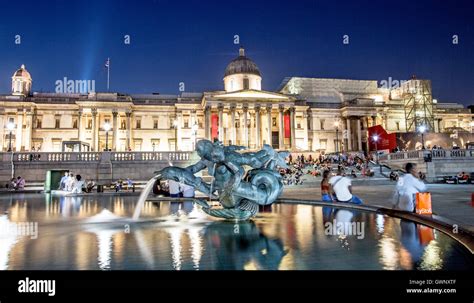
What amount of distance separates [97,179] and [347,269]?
29318mm

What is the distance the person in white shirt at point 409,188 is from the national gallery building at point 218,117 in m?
42.8

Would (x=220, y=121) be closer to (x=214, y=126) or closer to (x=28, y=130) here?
(x=214, y=126)

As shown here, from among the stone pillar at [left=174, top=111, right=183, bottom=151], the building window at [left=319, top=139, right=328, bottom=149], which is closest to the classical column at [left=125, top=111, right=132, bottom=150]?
the stone pillar at [left=174, top=111, right=183, bottom=151]

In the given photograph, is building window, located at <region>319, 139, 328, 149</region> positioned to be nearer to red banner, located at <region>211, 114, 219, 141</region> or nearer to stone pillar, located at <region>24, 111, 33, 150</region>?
red banner, located at <region>211, 114, 219, 141</region>

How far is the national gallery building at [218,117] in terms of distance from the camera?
54469 mm

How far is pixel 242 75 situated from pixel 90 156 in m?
37.4

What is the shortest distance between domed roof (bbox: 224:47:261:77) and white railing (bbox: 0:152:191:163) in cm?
3341

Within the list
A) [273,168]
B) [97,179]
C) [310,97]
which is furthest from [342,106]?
[273,168]

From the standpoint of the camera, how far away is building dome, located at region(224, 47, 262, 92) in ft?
202

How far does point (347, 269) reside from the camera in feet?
13.4

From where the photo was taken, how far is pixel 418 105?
63.0 meters

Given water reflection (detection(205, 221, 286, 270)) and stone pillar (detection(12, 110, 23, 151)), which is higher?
stone pillar (detection(12, 110, 23, 151))

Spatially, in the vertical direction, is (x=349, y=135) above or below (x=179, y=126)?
below

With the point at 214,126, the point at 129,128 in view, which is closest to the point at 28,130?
the point at 129,128
